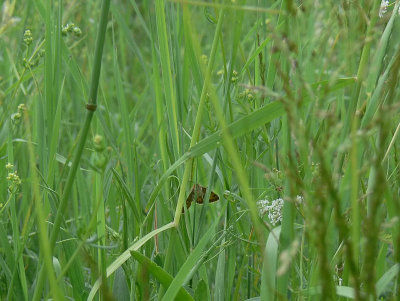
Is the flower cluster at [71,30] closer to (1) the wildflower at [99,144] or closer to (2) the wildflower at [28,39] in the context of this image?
(2) the wildflower at [28,39]

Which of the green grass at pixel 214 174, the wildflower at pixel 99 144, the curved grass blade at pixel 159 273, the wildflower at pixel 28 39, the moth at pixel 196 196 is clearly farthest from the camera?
the wildflower at pixel 28 39

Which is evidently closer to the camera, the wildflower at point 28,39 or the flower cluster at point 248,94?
the flower cluster at point 248,94

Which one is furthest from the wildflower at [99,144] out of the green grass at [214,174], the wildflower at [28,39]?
the wildflower at [28,39]

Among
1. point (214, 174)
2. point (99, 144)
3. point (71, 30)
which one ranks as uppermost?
point (71, 30)

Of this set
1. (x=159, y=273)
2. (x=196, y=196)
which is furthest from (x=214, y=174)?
(x=159, y=273)

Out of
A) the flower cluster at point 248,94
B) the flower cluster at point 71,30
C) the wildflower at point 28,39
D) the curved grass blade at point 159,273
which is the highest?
the flower cluster at point 71,30

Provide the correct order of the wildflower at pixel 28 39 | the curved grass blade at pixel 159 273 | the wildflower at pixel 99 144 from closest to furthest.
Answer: the wildflower at pixel 99 144 < the curved grass blade at pixel 159 273 < the wildflower at pixel 28 39

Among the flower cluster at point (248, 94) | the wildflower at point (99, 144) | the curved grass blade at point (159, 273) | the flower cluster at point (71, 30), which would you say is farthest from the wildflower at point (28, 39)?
the wildflower at point (99, 144)

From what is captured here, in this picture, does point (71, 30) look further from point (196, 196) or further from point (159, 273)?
point (159, 273)

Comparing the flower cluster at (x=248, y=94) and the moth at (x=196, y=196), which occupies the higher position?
the flower cluster at (x=248, y=94)

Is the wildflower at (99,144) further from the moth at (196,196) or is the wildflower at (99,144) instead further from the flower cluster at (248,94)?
the flower cluster at (248,94)

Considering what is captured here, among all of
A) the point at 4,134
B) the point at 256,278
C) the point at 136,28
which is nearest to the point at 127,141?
the point at 256,278

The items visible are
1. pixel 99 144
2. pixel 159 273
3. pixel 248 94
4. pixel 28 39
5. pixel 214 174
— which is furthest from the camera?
pixel 28 39
